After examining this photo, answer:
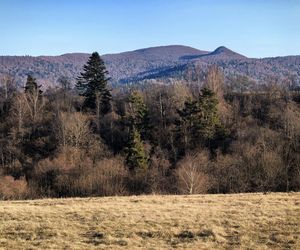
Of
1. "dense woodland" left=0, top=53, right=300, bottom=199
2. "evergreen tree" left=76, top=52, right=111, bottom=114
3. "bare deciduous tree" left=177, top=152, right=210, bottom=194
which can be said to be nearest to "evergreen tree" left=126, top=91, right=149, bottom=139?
"dense woodland" left=0, top=53, right=300, bottom=199

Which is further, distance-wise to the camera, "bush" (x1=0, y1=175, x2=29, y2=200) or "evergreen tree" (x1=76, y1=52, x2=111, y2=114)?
"evergreen tree" (x1=76, y1=52, x2=111, y2=114)

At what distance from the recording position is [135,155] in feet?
227

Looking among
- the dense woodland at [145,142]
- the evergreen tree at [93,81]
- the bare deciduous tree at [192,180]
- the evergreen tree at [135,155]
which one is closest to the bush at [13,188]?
the dense woodland at [145,142]

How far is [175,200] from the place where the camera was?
94.4 feet

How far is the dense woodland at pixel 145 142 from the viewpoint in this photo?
199 ft

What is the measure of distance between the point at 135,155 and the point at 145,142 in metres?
10.8

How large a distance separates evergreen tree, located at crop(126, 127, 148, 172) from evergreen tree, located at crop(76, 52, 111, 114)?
22100mm

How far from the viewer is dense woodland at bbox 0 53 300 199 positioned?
2384 inches

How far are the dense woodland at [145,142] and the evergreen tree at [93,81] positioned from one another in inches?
7.9

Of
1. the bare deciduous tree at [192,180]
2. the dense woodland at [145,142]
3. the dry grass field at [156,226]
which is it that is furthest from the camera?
the dense woodland at [145,142]

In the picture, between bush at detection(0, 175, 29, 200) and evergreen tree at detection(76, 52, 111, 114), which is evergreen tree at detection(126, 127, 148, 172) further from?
evergreen tree at detection(76, 52, 111, 114)

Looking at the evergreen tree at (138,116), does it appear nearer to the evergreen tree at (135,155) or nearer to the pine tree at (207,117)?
the pine tree at (207,117)

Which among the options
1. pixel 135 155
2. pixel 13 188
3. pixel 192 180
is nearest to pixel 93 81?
pixel 135 155

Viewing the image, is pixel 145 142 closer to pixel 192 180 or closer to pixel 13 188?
pixel 13 188
